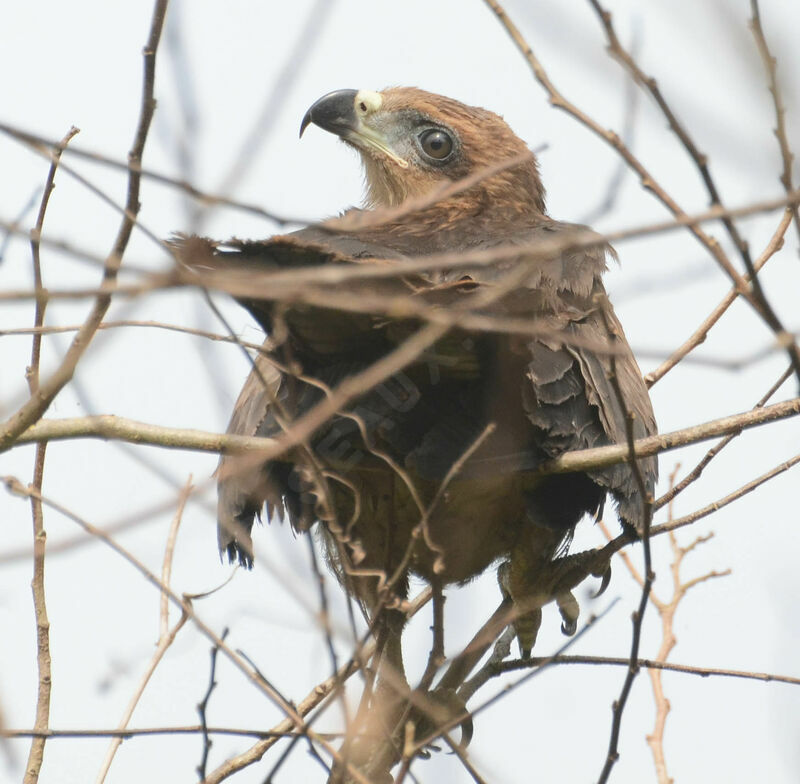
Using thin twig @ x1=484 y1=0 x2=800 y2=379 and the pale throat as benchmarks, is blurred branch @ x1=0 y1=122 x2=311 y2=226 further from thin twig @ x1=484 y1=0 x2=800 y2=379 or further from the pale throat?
the pale throat

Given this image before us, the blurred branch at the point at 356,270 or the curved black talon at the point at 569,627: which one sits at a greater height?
the curved black talon at the point at 569,627

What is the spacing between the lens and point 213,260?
9.50ft

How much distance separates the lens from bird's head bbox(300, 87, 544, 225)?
5.52 m

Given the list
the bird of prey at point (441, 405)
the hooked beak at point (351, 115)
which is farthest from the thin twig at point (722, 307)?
the hooked beak at point (351, 115)

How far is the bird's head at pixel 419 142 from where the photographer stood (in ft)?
18.1

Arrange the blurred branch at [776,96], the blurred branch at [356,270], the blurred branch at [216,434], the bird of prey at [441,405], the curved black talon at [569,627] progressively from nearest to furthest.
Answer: the blurred branch at [356,270]
the blurred branch at [776,96]
the blurred branch at [216,434]
the bird of prey at [441,405]
the curved black talon at [569,627]

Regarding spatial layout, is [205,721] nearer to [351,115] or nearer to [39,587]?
[39,587]

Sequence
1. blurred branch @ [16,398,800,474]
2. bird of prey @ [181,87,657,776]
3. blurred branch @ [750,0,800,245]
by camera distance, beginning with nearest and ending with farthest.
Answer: blurred branch @ [750,0,800,245]
blurred branch @ [16,398,800,474]
bird of prey @ [181,87,657,776]

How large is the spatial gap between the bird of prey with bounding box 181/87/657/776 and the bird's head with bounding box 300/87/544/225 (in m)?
0.47

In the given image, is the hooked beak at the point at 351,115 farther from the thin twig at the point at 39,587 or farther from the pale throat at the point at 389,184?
the thin twig at the point at 39,587

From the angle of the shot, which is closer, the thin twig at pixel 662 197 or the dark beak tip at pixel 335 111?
the thin twig at pixel 662 197

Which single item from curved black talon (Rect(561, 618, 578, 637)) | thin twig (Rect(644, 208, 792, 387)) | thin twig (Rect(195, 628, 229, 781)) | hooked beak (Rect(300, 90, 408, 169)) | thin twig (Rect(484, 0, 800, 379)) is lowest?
thin twig (Rect(195, 628, 229, 781))

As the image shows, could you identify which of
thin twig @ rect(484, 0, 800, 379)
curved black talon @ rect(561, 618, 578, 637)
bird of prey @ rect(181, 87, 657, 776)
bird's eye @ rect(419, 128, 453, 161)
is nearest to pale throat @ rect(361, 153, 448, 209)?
bird's eye @ rect(419, 128, 453, 161)

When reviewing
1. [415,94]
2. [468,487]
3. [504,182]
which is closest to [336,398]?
[468,487]
